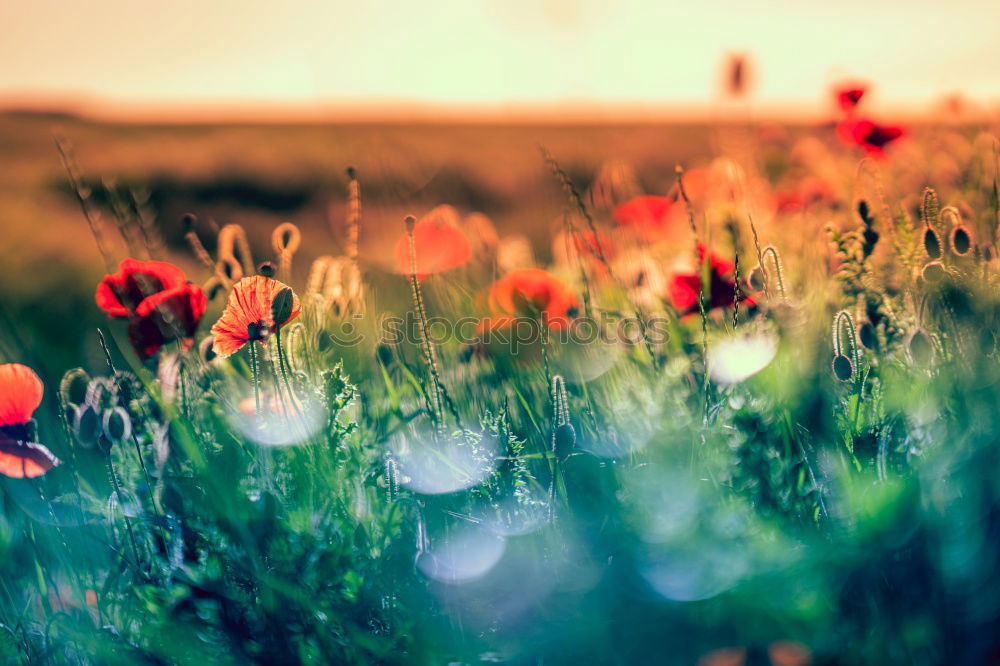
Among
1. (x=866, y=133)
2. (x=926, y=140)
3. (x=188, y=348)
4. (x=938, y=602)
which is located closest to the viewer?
(x=938, y=602)

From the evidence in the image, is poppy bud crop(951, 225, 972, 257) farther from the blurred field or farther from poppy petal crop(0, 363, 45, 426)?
poppy petal crop(0, 363, 45, 426)

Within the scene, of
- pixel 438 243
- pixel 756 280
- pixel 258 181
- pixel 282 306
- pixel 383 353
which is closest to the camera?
pixel 282 306

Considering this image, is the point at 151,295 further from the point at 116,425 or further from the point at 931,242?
the point at 931,242

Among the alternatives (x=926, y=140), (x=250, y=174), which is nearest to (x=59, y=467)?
(x=926, y=140)

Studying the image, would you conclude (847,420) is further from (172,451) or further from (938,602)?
(172,451)

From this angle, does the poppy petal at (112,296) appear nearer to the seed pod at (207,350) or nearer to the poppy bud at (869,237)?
the seed pod at (207,350)

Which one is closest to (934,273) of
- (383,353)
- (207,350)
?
(383,353)
